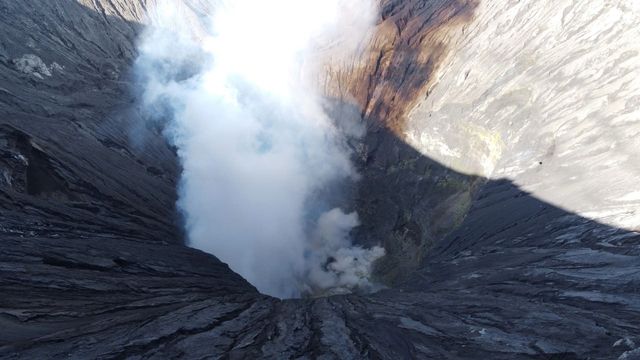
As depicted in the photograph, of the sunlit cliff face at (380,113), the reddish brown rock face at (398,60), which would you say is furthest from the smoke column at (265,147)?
the reddish brown rock face at (398,60)

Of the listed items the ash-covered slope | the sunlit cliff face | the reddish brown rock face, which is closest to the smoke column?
the sunlit cliff face

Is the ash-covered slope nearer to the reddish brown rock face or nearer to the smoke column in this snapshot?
the reddish brown rock face

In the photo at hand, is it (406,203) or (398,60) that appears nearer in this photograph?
(406,203)

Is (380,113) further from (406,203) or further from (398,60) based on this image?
(406,203)

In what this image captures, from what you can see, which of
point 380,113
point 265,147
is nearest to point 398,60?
point 380,113

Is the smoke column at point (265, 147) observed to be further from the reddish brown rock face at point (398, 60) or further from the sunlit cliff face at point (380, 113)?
the reddish brown rock face at point (398, 60)

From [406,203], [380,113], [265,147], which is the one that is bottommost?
[406,203]

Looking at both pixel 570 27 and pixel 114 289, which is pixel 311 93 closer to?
pixel 570 27
